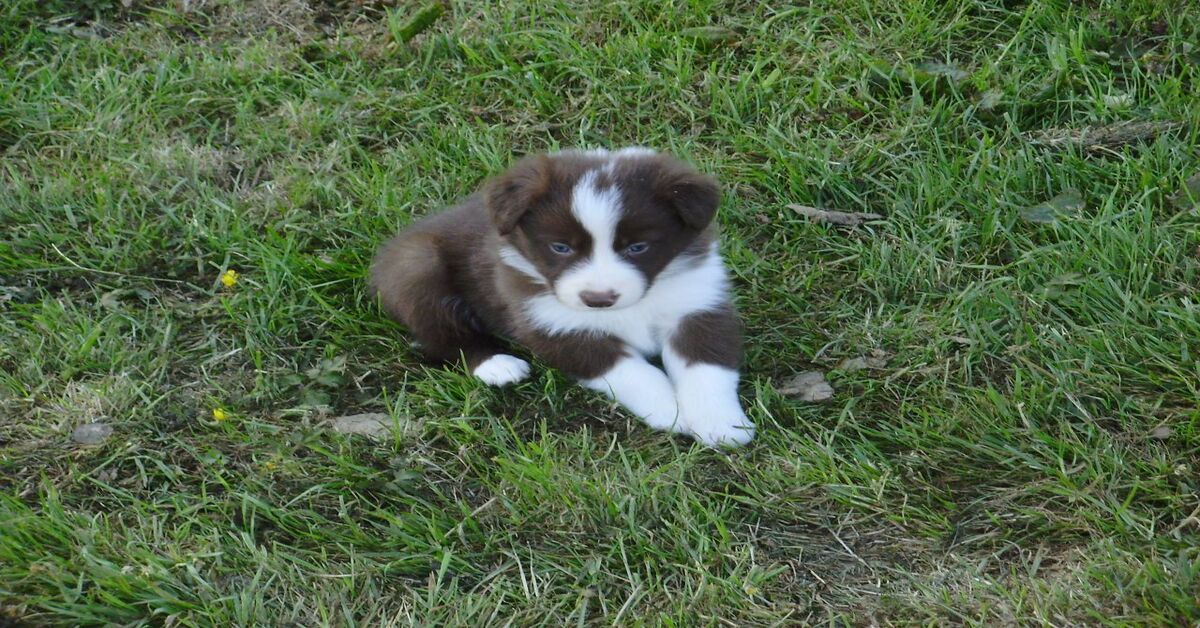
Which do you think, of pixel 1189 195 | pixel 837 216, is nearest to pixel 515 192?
pixel 837 216

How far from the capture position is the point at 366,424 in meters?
3.66

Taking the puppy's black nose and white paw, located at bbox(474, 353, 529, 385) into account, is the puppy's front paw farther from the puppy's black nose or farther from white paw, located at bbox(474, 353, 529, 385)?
white paw, located at bbox(474, 353, 529, 385)

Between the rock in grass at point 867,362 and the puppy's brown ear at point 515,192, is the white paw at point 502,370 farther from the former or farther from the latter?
the rock in grass at point 867,362

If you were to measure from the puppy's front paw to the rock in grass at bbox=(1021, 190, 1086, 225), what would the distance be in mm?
1333

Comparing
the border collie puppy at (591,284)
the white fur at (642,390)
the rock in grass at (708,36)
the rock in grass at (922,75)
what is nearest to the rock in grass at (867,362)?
the border collie puppy at (591,284)

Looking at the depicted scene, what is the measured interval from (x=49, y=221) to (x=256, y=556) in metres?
2.08

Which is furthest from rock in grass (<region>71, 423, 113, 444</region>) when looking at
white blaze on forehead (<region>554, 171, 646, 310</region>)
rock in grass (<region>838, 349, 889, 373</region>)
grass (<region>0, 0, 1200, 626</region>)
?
rock in grass (<region>838, 349, 889, 373</region>)

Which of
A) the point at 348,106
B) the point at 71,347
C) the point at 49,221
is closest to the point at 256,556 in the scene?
the point at 71,347

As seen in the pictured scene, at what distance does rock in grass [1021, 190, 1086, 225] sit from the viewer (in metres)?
4.03

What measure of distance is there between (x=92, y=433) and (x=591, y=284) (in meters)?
1.57

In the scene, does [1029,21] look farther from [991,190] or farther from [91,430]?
[91,430]

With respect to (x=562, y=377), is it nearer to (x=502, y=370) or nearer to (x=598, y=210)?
(x=502, y=370)

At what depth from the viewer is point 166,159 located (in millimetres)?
4758

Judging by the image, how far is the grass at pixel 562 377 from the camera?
302cm
